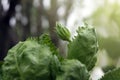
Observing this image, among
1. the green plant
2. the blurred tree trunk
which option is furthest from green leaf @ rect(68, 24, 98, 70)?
the blurred tree trunk

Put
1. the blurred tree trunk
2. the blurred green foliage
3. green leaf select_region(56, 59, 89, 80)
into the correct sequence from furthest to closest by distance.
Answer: the blurred tree trunk
the blurred green foliage
green leaf select_region(56, 59, 89, 80)

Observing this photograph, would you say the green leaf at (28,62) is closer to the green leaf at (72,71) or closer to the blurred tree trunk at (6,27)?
the green leaf at (72,71)

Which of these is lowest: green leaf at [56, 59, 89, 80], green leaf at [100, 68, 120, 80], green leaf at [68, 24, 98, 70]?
green leaf at [100, 68, 120, 80]

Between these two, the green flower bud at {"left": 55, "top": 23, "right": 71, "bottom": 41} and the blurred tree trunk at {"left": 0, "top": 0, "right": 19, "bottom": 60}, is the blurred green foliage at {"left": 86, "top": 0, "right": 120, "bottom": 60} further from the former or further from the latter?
the green flower bud at {"left": 55, "top": 23, "right": 71, "bottom": 41}

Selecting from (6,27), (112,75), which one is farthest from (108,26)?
(112,75)

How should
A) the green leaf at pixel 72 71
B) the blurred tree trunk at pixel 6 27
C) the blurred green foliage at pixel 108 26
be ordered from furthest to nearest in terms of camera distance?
the blurred tree trunk at pixel 6 27 → the blurred green foliage at pixel 108 26 → the green leaf at pixel 72 71

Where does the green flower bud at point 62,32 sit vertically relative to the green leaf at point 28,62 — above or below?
above

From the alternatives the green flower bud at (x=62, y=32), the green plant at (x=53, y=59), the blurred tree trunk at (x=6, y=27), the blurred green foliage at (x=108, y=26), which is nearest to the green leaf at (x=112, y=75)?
the green plant at (x=53, y=59)
